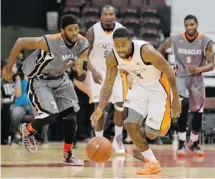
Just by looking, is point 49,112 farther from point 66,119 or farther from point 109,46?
point 109,46

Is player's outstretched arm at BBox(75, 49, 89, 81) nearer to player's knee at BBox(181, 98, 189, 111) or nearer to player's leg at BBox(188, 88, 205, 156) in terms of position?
player's knee at BBox(181, 98, 189, 111)

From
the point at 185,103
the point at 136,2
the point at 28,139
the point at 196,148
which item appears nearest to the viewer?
the point at 28,139

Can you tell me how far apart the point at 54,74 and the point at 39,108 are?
0.46m

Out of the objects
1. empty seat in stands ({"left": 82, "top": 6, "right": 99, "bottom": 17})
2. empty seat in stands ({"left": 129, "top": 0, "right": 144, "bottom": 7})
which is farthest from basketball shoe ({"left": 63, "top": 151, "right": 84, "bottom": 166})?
empty seat in stands ({"left": 129, "top": 0, "right": 144, "bottom": 7})

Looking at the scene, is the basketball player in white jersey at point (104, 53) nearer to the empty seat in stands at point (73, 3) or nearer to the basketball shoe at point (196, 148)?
the basketball shoe at point (196, 148)

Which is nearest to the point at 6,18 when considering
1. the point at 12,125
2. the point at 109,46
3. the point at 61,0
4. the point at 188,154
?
the point at 61,0

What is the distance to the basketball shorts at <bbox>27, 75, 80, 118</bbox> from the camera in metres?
7.47

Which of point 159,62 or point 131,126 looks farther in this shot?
point 131,126

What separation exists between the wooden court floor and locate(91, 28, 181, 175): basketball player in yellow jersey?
13.8 inches

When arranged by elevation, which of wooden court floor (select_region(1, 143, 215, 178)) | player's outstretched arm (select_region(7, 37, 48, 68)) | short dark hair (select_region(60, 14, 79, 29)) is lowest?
wooden court floor (select_region(1, 143, 215, 178))

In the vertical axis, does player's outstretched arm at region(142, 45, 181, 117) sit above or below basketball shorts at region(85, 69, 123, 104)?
above

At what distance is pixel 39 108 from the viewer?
7.52 meters

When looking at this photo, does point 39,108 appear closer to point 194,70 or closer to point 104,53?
point 104,53

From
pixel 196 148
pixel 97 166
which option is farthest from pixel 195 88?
pixel 97 166
